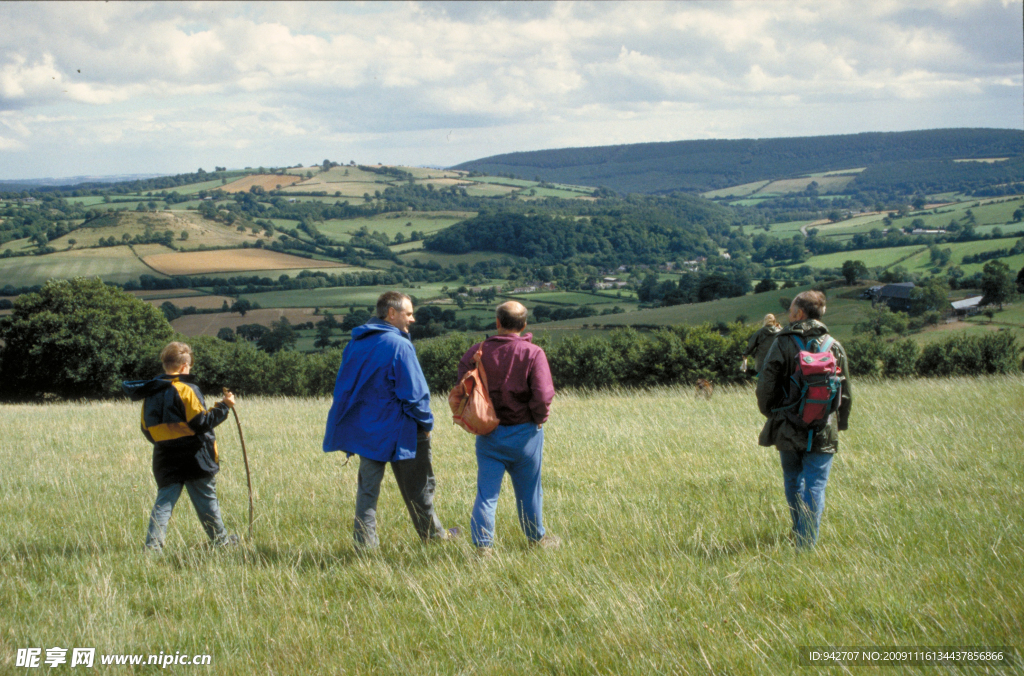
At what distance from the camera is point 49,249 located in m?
95.7

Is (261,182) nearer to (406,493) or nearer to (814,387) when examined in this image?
(406,493)

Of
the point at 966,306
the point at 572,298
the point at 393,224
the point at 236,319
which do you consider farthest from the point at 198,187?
the point at 966,306

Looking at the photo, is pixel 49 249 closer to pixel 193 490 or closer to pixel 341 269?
pixel 341 269

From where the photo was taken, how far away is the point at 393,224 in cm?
14138

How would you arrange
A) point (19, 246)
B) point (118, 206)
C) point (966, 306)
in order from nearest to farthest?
1. point (966, 306)
2. point (19, 246)
3. point (118, 206)

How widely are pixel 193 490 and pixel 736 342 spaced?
2674cm

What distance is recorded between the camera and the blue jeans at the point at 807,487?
14.9 feet

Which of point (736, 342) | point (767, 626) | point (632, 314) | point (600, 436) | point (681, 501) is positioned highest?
point (767, 626)

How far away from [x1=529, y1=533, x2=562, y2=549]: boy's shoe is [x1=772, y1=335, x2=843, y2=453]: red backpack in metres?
1.86

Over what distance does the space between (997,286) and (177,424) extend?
65963mm

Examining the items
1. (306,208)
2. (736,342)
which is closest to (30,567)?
(736,342)

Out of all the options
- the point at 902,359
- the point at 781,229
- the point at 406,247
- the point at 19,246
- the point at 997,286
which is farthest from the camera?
the point at 781,229

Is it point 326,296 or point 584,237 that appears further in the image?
point 584,237

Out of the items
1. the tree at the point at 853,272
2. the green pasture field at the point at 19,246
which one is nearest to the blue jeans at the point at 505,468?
the tree at the point at 853,272
